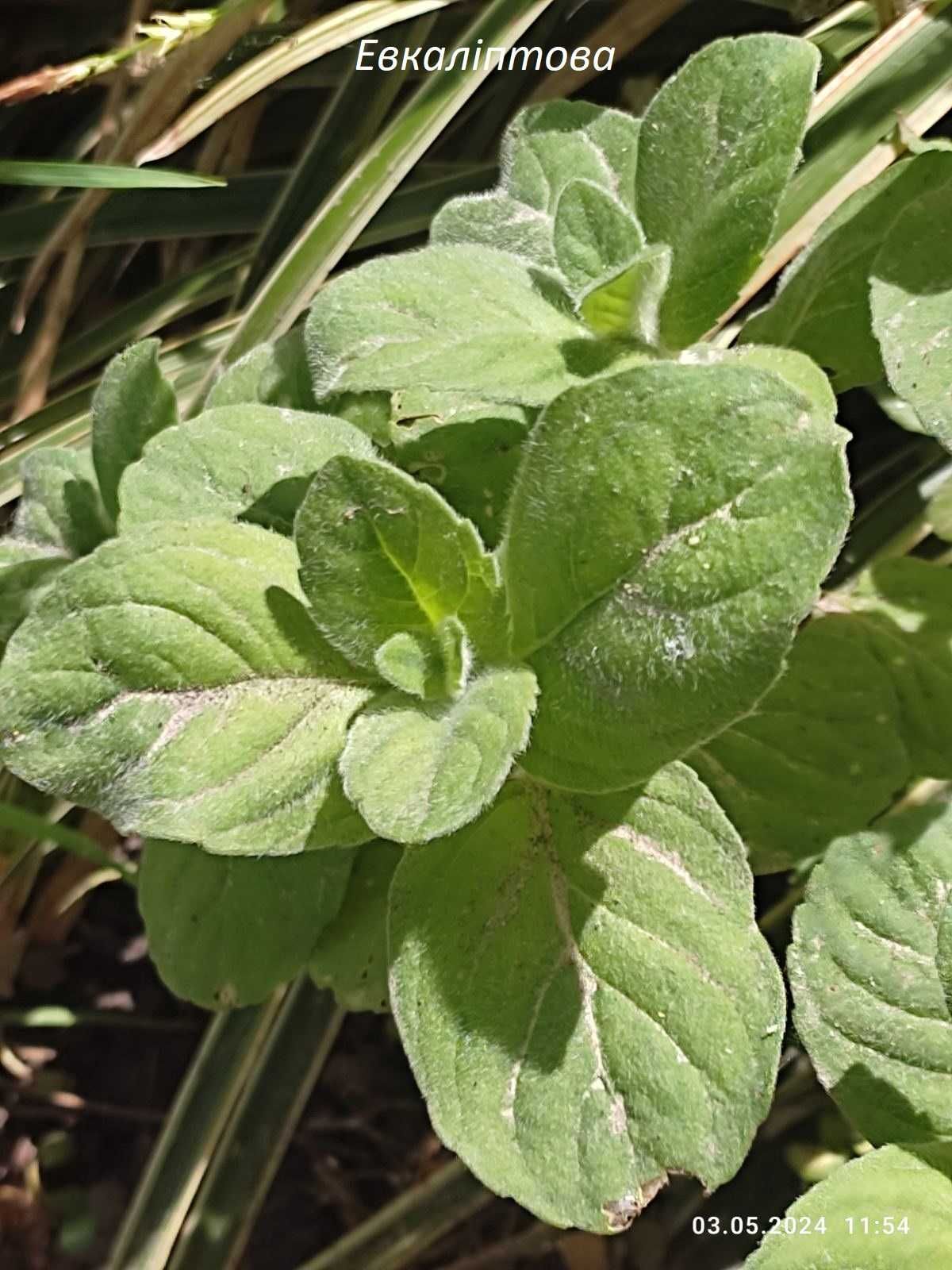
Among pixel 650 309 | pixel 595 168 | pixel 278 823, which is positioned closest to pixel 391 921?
pixel 278 823

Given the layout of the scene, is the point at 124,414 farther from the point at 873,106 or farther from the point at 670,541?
the point at 873,106

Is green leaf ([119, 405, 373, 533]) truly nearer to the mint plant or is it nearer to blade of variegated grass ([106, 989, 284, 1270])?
the mint plant

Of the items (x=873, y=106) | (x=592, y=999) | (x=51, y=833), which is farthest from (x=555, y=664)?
(x=873, y=106)

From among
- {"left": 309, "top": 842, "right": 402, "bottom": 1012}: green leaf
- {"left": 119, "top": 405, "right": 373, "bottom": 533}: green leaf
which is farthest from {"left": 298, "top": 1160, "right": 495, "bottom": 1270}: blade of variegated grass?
{"left": 119, "top": 405, "right": 373, "bottom": 533}: green leaf

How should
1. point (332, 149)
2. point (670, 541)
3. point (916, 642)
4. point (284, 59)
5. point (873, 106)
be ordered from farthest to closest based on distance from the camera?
point (332, 149)
point (284, 59)
point (873, 106)
point (916, 642)
point (670, 541)

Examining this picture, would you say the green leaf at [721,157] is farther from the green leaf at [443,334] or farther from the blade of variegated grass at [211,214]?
the blade of variegated grass at [211,214]

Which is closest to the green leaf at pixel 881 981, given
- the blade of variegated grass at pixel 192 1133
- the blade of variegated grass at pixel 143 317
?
the blade of variegated grass at pixel 192 1133
